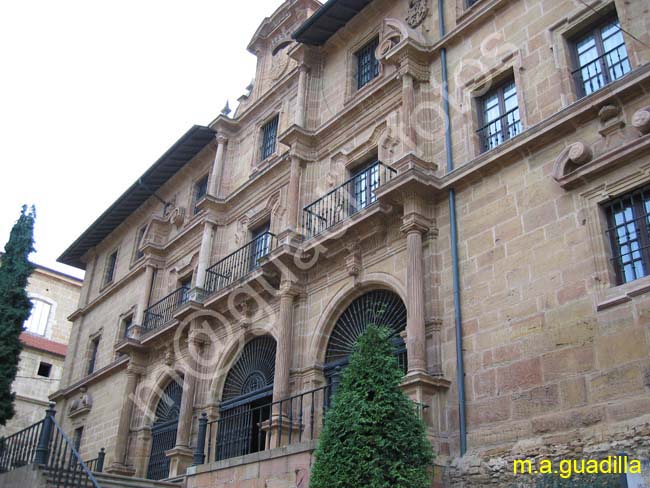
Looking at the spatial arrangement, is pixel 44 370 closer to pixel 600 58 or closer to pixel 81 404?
pixel 81 404

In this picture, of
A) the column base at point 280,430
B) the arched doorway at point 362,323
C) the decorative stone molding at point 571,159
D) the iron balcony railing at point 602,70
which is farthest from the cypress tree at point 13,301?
the iron balcony railing at point 602,70

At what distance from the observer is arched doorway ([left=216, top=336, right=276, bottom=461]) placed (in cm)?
1496

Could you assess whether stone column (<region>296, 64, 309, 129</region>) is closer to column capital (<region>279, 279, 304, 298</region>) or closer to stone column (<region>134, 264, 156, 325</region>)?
column capital (<region>279, 279, 304, 298</region>)

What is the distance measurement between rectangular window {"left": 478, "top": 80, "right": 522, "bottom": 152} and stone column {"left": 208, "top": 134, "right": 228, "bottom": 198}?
30.2ft

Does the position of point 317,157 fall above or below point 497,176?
above

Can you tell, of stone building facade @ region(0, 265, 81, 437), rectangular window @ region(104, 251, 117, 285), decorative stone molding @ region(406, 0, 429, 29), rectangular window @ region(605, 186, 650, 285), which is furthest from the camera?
stone building facade @ region(0, 265, 81, 437)

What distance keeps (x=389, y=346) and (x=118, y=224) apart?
19222 millimetres

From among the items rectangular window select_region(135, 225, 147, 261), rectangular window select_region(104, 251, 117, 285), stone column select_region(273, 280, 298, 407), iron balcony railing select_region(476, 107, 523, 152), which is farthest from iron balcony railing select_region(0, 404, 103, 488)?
rectangular window select_region(104, 251, 117, 285)

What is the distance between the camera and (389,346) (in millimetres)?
9969

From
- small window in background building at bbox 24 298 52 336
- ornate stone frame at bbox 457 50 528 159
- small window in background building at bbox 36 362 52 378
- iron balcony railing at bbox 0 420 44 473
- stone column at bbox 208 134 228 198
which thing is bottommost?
iron balcony railing at bbox 0 420 44 473

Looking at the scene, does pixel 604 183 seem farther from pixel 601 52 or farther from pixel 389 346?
pixel 389 346

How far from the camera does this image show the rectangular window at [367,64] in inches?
663

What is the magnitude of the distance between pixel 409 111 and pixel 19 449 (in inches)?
397

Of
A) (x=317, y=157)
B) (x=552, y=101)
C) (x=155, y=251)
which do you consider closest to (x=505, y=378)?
(x=552, y=101)
